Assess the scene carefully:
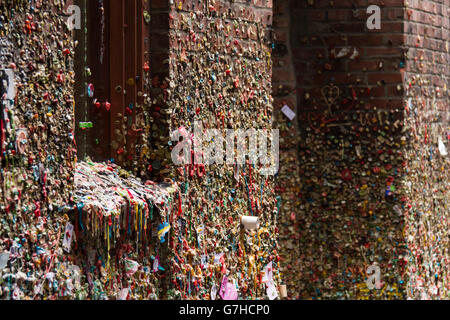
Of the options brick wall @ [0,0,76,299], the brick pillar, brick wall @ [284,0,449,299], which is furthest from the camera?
brick wall @ [284,0,449,299]

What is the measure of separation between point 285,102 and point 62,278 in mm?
2706

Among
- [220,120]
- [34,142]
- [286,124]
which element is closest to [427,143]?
[286,124]

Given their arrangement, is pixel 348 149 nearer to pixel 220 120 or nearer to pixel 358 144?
pixel 358 144

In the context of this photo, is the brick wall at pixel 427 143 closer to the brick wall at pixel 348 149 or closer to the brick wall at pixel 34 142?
the brick wall at pixel 348 149

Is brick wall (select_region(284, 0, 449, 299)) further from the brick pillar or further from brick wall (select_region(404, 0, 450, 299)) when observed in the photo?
the brick pillar

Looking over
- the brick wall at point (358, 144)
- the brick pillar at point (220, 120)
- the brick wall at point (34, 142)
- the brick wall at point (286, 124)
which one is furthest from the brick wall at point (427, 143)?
the brick wall at point (34, 142)

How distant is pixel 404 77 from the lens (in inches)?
202

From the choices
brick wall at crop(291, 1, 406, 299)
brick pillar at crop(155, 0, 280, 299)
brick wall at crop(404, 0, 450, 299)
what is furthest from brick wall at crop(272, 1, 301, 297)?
brick pillar at crop(155, 0, 280, 299)

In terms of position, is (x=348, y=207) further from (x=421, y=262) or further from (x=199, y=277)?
(x=199, y=277)

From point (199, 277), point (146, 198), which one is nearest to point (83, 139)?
point (146, 198)

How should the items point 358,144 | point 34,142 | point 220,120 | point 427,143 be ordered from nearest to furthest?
point 34,142 → point 220,120 → point 358,144 → point 427,143

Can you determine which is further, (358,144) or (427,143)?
(427,143)

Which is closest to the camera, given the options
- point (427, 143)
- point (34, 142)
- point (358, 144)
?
point (34, 142)

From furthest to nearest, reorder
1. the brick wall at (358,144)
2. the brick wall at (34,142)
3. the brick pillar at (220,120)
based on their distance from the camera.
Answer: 1. the brick wall at (358,144)
2. the brick pillar at (220,120)
3. the brick wall at (34,142)
